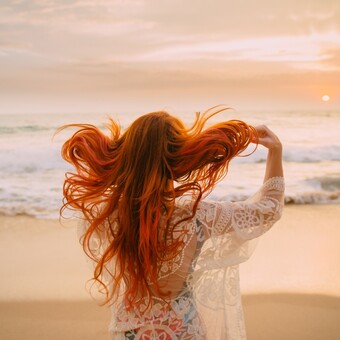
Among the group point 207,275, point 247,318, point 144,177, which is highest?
point 144,177

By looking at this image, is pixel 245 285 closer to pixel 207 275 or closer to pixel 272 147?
pixel 207 275

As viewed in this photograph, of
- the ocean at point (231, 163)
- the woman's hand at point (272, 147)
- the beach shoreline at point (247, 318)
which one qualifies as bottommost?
the beach shoreline at point (247, 318)

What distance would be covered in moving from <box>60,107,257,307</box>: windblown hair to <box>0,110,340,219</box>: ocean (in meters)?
2.53

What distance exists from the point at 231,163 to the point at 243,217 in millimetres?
7985

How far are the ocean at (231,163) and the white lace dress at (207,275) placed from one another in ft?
8.72

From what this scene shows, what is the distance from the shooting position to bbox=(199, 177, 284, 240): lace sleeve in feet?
5.71

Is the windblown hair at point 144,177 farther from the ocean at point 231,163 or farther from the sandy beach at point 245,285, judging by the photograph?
the ocean at point 231,163

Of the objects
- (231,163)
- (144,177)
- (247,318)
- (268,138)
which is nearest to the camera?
(144,177)

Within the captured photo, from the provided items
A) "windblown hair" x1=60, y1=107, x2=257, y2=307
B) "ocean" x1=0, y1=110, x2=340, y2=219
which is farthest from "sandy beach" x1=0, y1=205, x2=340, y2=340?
"windblown hair" x1=60, y1=107, x2=257, y2=307

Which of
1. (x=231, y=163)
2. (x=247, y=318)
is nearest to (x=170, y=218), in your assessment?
(x=247, y=318)

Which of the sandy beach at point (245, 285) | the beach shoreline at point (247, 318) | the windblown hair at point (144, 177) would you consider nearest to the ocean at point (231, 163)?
the sandy beach at point (245, 285)

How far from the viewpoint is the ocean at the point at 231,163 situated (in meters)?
7.00

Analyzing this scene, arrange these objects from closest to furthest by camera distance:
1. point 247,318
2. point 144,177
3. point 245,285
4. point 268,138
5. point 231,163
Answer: point 144,177 → point 268,138 → point 247,318 → point 245,285 → point 231,163

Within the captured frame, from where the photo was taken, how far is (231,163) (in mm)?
9672
